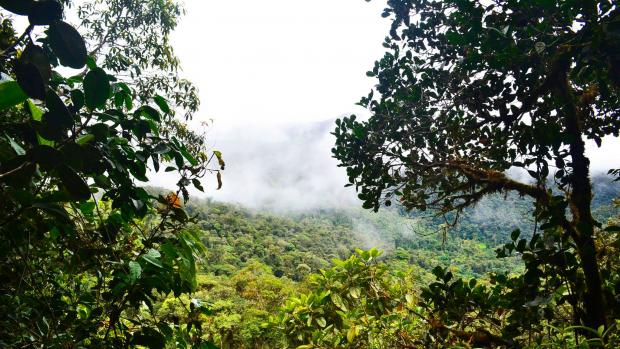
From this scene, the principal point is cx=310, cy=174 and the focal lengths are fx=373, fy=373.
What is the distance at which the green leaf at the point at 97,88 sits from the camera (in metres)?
0.79

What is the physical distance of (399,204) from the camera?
286 cm

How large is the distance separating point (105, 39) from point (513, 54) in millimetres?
7719

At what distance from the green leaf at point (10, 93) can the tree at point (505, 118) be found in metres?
1.46

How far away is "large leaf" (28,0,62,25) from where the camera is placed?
1.92 feet

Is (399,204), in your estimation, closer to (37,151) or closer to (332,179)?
(37,151)

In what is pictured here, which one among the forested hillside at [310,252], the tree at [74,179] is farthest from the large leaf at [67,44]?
the forested hillside at [310,252]

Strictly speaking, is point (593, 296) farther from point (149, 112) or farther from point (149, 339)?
point (149, 112)

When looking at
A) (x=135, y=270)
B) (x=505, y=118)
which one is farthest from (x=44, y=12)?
(x=505, y=118)

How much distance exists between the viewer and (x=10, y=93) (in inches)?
28.8

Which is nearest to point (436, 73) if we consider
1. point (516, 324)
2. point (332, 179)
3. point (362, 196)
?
point (362, 196)

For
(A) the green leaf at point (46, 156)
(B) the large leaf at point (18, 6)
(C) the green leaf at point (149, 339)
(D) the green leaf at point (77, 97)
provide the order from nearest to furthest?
(B) the large leaf at point (18, 6), (A) the green leaf at point (46, 156), (D) the green leaf at point (77, 97), (C) the green leaf at point (149, 339)

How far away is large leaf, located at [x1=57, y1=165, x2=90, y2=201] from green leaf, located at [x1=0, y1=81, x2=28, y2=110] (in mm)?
155

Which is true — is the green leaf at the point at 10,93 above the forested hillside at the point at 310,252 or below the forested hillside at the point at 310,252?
below

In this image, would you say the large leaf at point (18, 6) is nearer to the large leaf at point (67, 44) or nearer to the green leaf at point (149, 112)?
the large leaf at point (67, 44)
